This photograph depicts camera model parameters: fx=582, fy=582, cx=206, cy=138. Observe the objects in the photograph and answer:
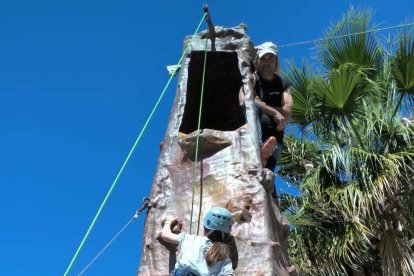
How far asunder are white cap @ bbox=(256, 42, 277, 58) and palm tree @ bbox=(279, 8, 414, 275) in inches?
90.9

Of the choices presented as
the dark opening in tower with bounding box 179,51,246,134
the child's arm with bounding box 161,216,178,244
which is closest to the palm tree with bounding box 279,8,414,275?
the dark opening in tower with bounding box 179,51,246,134

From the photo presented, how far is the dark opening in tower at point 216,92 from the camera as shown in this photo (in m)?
5.89

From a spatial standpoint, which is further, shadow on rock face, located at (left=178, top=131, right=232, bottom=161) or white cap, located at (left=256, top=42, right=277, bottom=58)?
white cap, located at (left=256, top=42, right=277, bottom=58)

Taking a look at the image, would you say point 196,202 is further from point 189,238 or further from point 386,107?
point 386,107

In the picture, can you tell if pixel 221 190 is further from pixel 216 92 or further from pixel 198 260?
pixel 216 92

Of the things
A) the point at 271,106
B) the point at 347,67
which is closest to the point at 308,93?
the point at 347,67

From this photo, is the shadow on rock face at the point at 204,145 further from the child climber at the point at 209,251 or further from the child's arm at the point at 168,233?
the child climber at the point at 209,251

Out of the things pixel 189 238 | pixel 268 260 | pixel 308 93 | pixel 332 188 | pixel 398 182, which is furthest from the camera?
pixel 308 93

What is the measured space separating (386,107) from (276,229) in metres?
4.01

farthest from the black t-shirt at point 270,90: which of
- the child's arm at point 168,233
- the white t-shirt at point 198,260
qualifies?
the white t-shirt at point 198,260

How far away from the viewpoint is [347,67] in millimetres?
7734

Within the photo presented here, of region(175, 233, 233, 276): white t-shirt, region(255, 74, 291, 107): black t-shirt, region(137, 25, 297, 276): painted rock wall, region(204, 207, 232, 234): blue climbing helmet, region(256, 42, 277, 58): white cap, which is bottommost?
region(175, 233, 233, 276): white t-shirt

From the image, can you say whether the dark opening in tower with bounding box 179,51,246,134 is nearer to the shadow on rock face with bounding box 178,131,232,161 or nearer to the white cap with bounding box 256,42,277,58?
the white cap with bounding box 256,42,277,58

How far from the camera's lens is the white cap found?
544 cm
